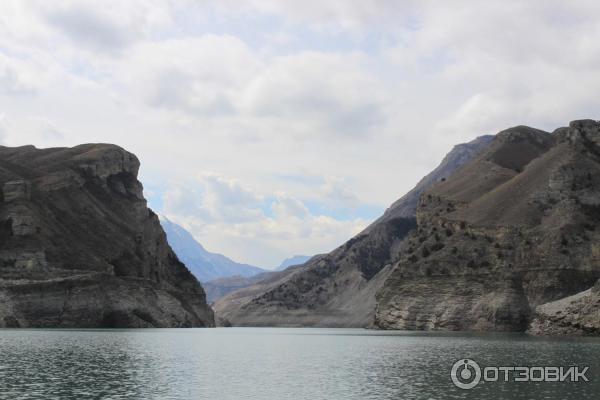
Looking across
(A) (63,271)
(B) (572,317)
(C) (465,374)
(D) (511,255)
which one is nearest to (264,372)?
(C) (465,374)

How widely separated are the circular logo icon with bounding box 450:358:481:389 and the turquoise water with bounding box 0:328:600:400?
91 cm

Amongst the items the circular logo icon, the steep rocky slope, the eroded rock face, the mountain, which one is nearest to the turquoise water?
the circular logo icon

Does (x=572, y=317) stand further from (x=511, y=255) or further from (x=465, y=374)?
(x=465, y=374)

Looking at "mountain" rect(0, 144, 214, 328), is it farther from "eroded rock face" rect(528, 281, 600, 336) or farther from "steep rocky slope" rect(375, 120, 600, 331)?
"eroded rock face" rect(528, 281, 600, 336)

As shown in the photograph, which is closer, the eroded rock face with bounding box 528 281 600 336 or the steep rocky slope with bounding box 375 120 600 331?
the eroded rock face with bounding box 528 281 600 336

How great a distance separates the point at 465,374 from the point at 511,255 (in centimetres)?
11601

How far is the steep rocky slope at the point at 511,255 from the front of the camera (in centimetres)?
15762

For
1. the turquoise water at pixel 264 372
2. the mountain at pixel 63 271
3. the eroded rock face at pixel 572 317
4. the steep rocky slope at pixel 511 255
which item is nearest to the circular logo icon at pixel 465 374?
the turquoise water at pixel 264 372

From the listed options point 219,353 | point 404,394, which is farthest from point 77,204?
point 404,394

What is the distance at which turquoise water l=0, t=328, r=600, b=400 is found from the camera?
158ft

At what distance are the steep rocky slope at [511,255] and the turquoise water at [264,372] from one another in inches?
2677

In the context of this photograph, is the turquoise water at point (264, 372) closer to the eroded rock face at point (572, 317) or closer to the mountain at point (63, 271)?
the eroded rock face at point (572, 317)

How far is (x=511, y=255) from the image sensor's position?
169 metres

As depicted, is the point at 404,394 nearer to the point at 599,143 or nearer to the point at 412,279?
the point at 412,279
